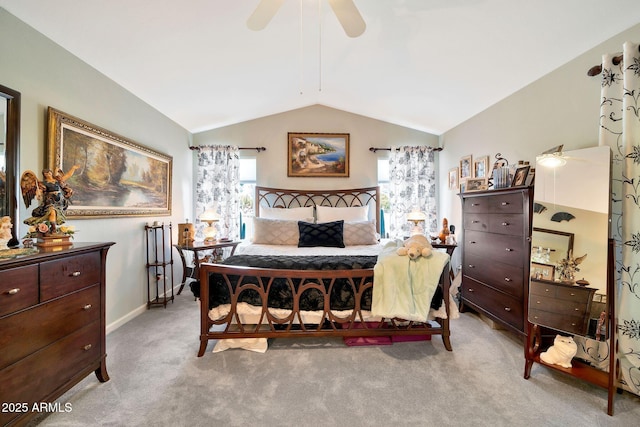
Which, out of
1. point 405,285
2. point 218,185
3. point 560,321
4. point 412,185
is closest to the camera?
point 560,321

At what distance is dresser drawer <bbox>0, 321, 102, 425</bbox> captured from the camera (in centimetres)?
120

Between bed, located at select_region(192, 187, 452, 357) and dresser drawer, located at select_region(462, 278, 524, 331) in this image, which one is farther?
dresser drawer, located at select_region(462, 278, 524, 331)

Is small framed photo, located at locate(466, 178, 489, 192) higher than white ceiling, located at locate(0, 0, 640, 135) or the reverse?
the reverse

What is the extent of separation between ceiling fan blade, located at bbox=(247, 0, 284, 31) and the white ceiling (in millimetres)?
464

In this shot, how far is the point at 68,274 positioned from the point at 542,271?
3.09 m

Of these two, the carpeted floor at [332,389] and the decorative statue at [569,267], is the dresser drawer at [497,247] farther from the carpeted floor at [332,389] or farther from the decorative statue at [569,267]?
the carpeted floor at [332,389]

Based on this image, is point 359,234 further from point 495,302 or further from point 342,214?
point 495,302

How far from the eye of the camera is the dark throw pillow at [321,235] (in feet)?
10.8

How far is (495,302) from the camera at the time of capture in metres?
2.42

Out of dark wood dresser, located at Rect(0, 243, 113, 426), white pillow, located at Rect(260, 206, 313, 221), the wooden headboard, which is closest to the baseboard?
dark wood dresser, located at Rect(0, 243, 113, 426)

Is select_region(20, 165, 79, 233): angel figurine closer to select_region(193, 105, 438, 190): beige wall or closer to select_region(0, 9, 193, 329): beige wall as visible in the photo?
select_region(0, 9, 193, 329): beige wall

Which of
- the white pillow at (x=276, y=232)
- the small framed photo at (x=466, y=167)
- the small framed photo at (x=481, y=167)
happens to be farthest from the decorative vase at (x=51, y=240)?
the small framed photo at (x=466, y=167)

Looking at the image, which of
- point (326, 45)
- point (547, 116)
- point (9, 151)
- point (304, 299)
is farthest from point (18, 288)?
point (547, 116)

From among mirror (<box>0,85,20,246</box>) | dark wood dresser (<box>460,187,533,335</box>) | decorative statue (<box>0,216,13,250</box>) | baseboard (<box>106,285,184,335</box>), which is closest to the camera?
decorative statue (<box>0,216,13,250</box>)
